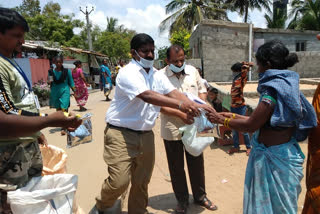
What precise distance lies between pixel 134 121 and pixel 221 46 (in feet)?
36.7

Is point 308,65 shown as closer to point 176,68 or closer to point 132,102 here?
point 176,68

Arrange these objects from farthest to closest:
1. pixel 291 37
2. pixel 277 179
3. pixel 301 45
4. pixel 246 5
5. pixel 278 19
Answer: pixel 246 5 → pixel 278 19 → pixel 301 45 → pixel 291 37 → pixel 277 179

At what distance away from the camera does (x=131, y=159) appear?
2.56 meters

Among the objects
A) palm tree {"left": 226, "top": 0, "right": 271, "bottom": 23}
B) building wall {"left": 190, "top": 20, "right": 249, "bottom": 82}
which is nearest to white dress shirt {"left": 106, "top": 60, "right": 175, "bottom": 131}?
building wall {"left": 190, "top": 20, "right": 249, "bottom": 82}

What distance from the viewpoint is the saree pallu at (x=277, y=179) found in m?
1.94

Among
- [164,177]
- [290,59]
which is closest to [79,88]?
[164,177]

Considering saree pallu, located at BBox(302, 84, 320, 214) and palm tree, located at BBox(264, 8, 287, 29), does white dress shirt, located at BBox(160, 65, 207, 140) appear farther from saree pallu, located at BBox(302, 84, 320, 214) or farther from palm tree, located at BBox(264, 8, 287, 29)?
palm tree, located at BBox(264, 8, 287, 29)

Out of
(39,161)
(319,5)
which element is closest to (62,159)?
(39,161)

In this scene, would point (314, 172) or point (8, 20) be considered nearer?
point (8, 20)

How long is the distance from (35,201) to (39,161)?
1.04 ft

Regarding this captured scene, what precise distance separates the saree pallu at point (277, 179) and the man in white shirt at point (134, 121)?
830 mm

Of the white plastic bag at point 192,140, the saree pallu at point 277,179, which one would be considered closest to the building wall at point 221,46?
the white plastic bag at point 192,140

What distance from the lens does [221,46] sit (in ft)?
41.8

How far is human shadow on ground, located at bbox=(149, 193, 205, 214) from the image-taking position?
→ 3.13 metres
